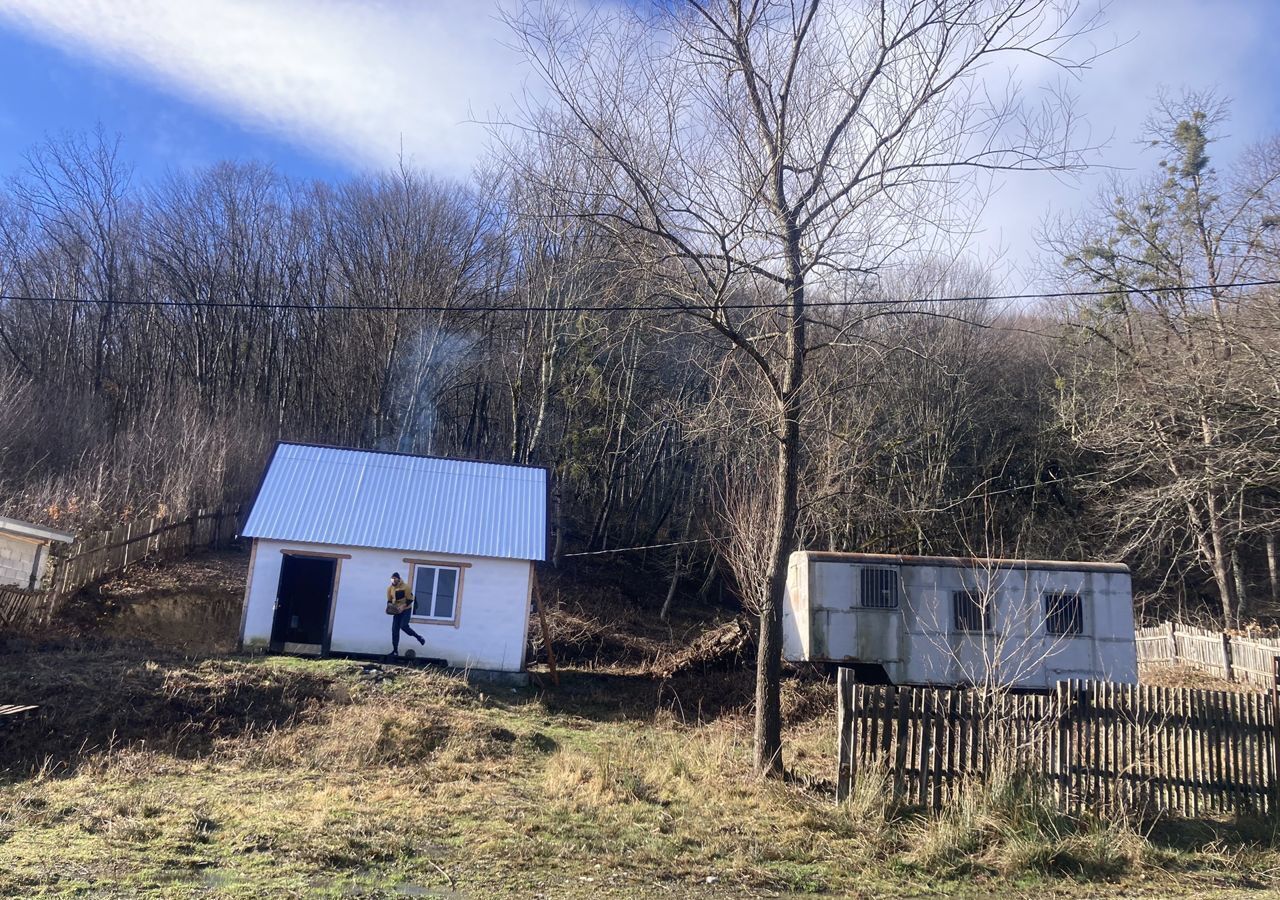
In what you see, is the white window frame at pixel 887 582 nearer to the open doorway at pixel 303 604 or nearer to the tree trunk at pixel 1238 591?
the open doorway at pixel 303 604

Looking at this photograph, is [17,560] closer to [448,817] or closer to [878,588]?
[448,817]

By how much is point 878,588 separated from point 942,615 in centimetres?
129

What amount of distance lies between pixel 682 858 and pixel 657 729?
754 centimetres

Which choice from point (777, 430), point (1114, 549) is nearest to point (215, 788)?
point (777, 430)

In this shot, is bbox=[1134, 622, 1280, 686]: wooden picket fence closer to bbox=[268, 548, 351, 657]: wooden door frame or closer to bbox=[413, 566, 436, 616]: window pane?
bbox=[413, 566, 436, 616]: window pane

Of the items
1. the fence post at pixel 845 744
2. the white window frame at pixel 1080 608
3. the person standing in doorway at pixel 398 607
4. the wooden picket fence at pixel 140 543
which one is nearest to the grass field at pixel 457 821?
the fence post at pixel 845 744

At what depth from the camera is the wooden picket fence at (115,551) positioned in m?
16.9

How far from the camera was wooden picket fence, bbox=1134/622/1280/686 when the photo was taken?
62.6 feet

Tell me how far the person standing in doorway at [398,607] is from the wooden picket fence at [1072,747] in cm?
1066

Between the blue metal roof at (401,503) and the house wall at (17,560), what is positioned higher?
the blue metal roof at (401,503)

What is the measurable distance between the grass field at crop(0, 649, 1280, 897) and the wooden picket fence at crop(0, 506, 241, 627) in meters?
4.86

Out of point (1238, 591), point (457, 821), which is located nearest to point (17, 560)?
point (457, 821)

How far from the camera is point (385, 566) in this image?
58.3 feet

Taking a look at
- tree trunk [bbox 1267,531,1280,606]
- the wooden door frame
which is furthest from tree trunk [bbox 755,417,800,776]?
tree trunk [bbox 1267,531,1280,606]
